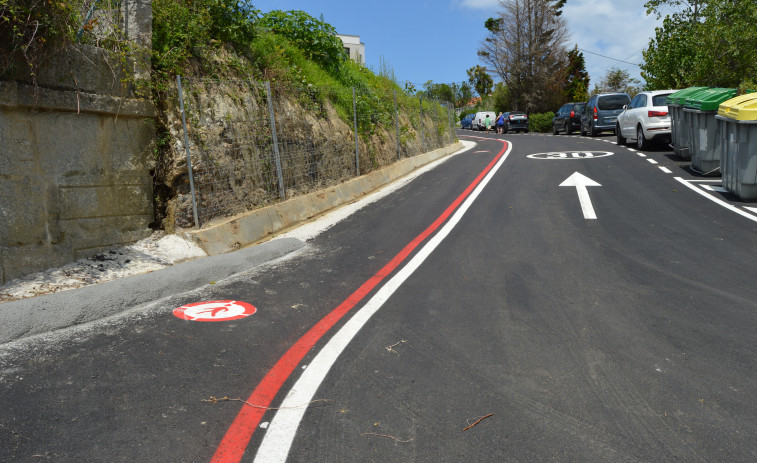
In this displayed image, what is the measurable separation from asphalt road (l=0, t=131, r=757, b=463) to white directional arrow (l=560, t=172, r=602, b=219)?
1.90 m

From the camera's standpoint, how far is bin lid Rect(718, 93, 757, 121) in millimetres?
9883

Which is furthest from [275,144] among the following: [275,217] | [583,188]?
[583,188]

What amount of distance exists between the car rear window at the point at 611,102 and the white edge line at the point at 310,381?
72.3 feet

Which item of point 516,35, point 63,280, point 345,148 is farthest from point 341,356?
point 516,35

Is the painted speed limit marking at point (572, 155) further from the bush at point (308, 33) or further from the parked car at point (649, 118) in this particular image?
the bush at point (308, 33)

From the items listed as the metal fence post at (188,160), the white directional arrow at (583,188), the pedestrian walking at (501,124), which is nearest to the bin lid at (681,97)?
the white directional arrow at (583,188)

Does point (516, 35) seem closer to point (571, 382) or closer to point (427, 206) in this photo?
point (427, 206)

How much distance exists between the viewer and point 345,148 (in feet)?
42.7

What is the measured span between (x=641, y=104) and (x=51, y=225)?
17.3 metres

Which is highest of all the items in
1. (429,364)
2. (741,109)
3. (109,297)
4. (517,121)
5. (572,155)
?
(517,121)

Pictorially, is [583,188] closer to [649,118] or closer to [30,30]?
[649,118]

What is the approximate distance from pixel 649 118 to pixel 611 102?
8.75 meters

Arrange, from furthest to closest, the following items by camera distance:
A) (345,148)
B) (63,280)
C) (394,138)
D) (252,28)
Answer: (394,138) < (345,148) < (252,28) < (63,280)

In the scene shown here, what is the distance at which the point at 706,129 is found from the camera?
42.2ft
